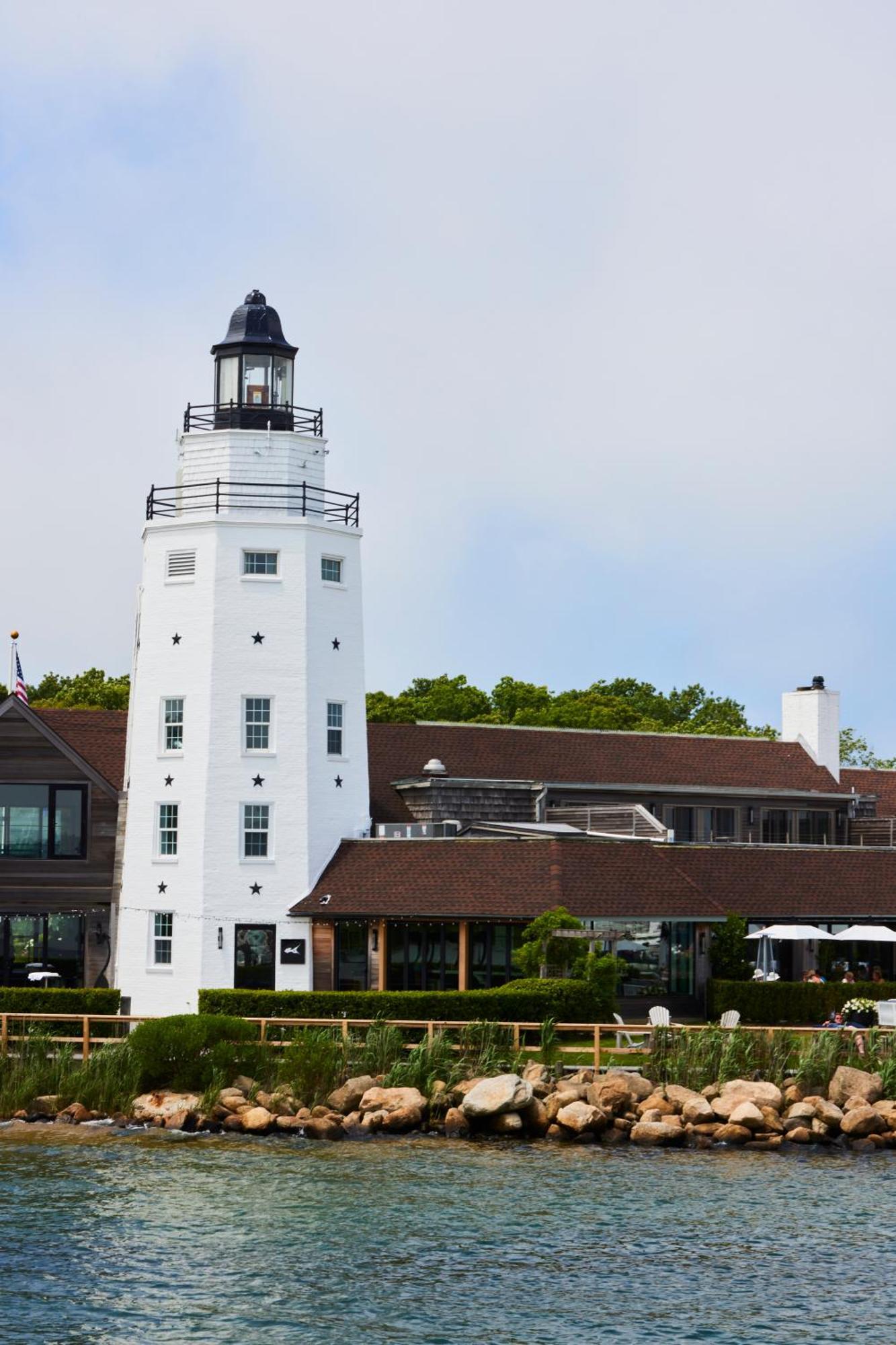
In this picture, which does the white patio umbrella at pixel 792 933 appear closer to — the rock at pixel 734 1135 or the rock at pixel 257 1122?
the rock at pixel 734 1135

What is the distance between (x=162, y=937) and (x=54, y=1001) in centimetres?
450

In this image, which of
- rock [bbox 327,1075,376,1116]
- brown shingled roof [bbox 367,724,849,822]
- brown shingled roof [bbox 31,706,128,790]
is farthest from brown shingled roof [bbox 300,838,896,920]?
rock [bbox 327,1075,376,1116]

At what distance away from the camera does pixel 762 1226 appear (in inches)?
995

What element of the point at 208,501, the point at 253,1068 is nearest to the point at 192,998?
the point at 253,1068

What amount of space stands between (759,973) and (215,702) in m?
13.8

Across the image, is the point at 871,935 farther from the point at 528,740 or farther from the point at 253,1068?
the point at 253,1068

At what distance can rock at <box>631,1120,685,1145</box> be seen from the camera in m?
31.2

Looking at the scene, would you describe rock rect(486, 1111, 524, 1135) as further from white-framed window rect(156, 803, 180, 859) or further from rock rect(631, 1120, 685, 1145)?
white-framed window rect(156, 803, 180, 859)

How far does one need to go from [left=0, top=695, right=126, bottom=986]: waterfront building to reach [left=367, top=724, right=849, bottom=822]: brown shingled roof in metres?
6.94

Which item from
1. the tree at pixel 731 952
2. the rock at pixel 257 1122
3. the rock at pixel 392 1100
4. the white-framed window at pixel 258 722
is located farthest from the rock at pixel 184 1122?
the tree at pixel 731 952

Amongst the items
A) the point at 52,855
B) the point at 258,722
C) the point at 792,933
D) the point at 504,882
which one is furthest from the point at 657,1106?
the point at 52,855

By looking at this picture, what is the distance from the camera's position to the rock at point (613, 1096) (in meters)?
32.1

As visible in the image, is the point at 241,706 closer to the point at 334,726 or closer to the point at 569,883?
the point at 334,726

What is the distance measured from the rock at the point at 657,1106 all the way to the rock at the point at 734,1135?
1005 millimetres
